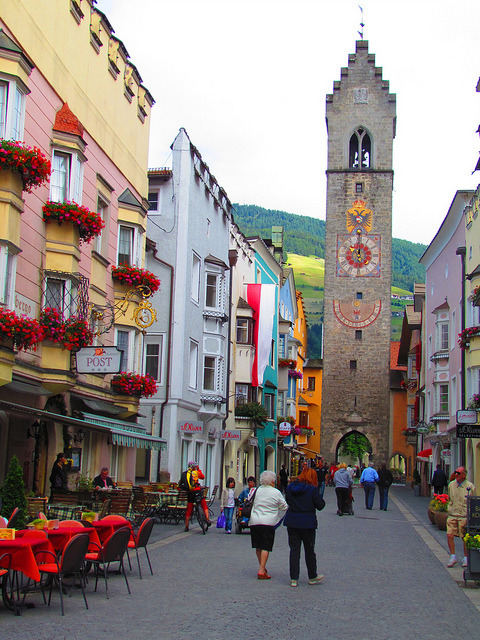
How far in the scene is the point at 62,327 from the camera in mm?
17141

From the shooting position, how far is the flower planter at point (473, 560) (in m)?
12.2

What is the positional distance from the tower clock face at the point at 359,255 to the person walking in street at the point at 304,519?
53.1 metres

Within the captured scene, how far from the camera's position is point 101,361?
1753cm

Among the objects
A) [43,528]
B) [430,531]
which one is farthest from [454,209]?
[43,528]

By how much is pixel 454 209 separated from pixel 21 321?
26437 mm

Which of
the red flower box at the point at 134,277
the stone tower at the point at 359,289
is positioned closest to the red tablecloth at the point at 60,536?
the red flower box at the point at 134,277

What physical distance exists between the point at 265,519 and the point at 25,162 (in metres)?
6.91

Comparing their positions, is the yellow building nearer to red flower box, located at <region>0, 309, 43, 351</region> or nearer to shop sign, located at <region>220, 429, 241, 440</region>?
red flower box, located at <region>0, 309, 43, 351</region>

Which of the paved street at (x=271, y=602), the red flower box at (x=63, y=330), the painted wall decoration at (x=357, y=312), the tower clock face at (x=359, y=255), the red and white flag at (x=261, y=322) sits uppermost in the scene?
the tower clock face at (x=359, y=255)

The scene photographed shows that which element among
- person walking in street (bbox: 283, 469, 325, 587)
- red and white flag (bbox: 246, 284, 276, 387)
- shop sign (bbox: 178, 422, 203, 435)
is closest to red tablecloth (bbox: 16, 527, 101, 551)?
person walking in street (bbox: 283, 469, 325, 587)

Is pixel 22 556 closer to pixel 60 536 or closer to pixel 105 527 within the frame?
pixel 60 536

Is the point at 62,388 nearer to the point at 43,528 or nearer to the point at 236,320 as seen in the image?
the point at 43,528

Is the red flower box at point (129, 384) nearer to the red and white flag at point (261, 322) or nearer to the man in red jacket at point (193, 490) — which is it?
the man in red jacket at point (193, 490)

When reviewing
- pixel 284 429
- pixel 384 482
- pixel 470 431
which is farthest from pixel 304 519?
pixel 284 429
